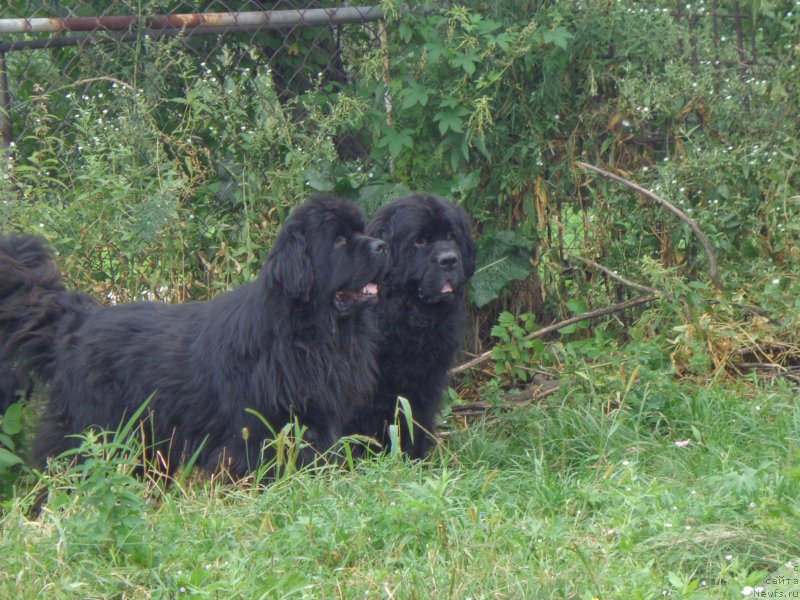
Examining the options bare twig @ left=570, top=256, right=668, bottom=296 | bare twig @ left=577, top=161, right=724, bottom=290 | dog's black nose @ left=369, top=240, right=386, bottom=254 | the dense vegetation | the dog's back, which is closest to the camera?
dog's black nose @ left=369, top=240, right=386, bottom=254

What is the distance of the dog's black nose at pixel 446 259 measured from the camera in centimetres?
488

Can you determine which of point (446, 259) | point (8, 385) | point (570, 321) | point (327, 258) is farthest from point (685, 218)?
point (8, 385)

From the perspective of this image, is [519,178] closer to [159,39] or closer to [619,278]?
[619,278]

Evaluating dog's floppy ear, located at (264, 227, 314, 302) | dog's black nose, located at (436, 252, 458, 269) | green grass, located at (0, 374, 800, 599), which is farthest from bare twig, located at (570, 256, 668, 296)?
dog's floppy ear, located at (264, 227, 314, 302)

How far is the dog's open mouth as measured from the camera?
14.4ft

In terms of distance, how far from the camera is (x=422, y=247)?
4957 millimetres

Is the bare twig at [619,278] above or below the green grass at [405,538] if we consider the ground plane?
above

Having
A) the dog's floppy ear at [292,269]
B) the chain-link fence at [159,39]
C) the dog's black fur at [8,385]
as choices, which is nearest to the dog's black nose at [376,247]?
the dog's floppy ear at [292,269]

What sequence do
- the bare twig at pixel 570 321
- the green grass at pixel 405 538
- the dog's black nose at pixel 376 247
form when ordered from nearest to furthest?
the green grass at pixel 405 538 → the dog's black nose at pixel 376 247 → the bare twig at pixel 570 321

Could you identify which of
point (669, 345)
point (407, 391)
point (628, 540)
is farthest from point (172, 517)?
point (669, 345)

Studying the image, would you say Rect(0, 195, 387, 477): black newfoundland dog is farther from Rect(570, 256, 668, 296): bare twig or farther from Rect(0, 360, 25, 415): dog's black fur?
Rect(570, 256, 668, 296): bare twig

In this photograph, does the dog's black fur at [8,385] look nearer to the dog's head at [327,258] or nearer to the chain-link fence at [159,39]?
the dog's head at [327,258]

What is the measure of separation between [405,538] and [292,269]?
4.75 feet

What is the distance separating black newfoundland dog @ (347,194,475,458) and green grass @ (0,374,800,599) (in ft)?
3.66
